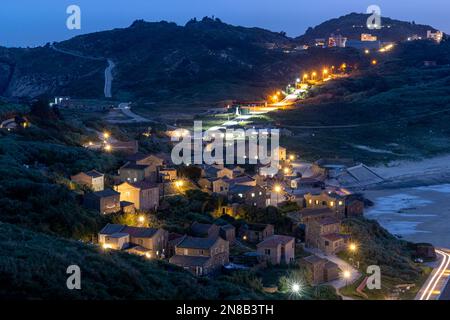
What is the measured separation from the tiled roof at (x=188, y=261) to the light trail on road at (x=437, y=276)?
6798 millimetres

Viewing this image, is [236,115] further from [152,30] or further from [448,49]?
[152,30]

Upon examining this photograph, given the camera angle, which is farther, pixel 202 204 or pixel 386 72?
pixel 386 72

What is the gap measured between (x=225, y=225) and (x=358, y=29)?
504 feet

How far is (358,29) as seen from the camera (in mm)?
173750

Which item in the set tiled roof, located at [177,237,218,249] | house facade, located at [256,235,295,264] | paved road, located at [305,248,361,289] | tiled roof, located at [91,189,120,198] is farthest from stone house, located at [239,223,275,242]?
tiled roof, located at [91,189,120,198]

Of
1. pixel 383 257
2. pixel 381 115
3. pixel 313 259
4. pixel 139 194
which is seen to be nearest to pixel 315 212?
pixel 383 257

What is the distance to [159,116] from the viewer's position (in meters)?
71.8

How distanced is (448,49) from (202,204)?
96.4 metres

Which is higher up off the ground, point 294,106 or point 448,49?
point 448,49

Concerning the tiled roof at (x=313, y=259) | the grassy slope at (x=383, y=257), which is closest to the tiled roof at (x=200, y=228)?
the tiled roof at (x=313, y=259)

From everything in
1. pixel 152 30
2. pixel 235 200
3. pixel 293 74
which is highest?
pixel 152 30

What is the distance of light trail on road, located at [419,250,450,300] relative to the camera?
23.3 metres

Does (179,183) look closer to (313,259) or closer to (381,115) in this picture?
(313,259)

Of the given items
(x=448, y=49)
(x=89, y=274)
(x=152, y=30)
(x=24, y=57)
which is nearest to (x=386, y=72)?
(x=448, y=49)
